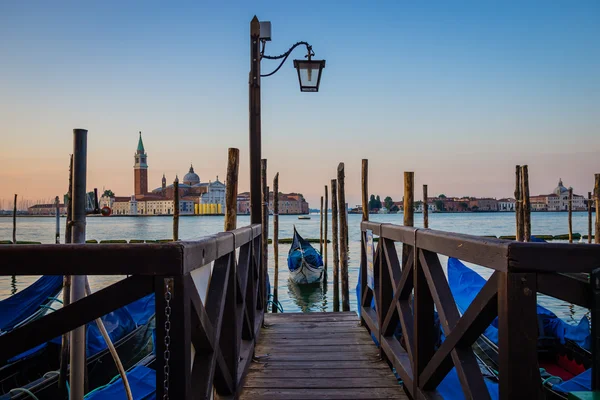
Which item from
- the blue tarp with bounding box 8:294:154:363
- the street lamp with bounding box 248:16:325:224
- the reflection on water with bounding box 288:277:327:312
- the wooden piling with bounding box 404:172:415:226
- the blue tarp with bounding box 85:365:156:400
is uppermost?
the street lamp with bounding box 248:16:325:224

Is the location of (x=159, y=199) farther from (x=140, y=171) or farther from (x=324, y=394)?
(x=324, y=394)

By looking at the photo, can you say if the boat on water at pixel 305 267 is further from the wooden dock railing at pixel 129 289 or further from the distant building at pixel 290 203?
the distant building at pixel 290 203

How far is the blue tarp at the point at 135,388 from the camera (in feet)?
10.7

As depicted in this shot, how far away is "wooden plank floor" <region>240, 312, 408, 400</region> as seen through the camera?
2.75m

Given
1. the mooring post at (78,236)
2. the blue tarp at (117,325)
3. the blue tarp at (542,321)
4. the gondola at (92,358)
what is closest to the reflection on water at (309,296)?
the blue tarp at (542,321)

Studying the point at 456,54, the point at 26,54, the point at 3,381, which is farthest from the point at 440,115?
the point at 3,381

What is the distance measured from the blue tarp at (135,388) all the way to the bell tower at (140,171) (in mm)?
122410

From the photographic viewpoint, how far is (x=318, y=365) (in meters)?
3.25

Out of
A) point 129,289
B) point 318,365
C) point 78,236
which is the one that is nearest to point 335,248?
point 318,365

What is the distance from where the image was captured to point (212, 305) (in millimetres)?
1945

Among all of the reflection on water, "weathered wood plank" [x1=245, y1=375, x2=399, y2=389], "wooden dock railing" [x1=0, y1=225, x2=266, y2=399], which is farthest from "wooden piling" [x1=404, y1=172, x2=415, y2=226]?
the reflection on water

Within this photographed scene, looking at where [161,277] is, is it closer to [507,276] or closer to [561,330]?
[507,276]

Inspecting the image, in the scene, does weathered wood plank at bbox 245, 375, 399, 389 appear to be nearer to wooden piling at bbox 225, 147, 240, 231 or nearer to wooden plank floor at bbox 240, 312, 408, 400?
wooden plank floor at bbox 240, 312, 408, 400

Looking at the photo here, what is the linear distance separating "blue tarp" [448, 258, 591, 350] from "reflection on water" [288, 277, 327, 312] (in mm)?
5006
